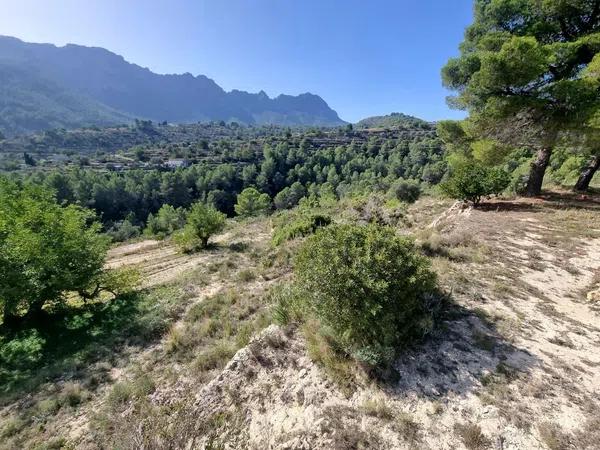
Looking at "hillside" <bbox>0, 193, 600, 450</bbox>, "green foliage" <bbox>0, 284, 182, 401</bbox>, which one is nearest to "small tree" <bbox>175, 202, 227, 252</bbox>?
"green foliage" <bbox>0, 284, 182, 401</bbox>

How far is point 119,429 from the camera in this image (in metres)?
4.30

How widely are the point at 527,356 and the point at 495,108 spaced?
9669 mm

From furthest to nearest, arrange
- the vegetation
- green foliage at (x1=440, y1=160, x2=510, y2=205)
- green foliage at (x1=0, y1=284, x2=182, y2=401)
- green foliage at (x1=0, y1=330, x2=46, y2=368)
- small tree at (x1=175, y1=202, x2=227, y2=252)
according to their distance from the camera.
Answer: small tree at (x1=175, y1=202, x2=227, y2=252) → green foliage at (x1=440, y1=160, x2=510, y2=205) → the vegetation → green foliage at (x1=0, y1=330, x2=46, y2=368) → green foliage at (x1=0, y1=284, x2=182, y2=401)

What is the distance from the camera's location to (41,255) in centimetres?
864

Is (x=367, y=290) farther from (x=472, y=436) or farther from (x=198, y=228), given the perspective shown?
(x=198, y=228)

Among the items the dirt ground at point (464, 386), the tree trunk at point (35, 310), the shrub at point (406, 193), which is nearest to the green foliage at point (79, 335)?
the tree trunk at point (35, 310)

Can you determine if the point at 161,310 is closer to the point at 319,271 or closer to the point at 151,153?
the point at 319,271

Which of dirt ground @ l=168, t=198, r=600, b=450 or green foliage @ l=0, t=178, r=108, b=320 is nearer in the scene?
dirt ground @ l=168, t=198, r=600, b=450

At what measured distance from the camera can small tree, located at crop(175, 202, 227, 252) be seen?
15.6 meters

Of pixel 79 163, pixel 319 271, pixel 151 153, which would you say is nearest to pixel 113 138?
pixel 151 153

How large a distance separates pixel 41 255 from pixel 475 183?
14429 millimetres

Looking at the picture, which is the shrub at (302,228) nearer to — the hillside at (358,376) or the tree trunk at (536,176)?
the hillside at (358,376)

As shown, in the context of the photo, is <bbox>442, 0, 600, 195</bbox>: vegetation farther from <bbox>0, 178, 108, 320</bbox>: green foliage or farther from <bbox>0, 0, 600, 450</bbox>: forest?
<bbox>0, 178, 108, 320</bbox>: green foliage

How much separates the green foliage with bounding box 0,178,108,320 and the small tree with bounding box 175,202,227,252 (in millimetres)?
5043
